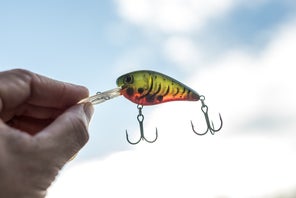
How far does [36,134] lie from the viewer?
4.35 feet

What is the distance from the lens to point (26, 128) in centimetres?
183

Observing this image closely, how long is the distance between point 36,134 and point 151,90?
4.44ft

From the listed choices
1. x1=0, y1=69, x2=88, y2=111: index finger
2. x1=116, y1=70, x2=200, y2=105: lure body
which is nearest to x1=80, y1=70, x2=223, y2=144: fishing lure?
x1=116, y1=70, x2=200, y2=105: lure body

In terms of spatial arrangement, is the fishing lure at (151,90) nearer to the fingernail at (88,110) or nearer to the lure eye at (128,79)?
the lure eye at (128,79)

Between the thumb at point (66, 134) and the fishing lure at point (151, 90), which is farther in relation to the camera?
the fishing lure at point (151, 90)

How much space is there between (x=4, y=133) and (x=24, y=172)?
0.43ft

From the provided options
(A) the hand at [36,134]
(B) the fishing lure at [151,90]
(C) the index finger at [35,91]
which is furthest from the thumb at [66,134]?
(B) the fishing lure at [151,90]

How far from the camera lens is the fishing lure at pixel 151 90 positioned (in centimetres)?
255

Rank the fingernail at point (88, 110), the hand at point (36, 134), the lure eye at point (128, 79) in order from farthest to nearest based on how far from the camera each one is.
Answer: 1. the lure eye at point (128, 79)
2. the fingernail at point (88, 110)
3. the hand at point (36, 134)

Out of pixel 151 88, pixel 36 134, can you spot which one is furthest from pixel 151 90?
pixel 36 134

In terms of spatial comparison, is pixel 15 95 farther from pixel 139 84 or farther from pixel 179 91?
pixel 179 91

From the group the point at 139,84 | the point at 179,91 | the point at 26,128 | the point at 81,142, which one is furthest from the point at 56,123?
the point at 179,91

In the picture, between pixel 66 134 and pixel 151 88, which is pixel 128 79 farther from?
pixel 66 134

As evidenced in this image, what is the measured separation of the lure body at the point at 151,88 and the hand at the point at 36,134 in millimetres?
809
